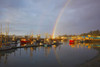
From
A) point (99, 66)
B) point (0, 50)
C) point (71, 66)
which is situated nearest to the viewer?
point (99, 66)

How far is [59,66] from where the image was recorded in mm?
20766

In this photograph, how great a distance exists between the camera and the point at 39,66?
68.6 feet

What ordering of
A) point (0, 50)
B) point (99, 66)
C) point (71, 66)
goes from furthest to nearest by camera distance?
point (0, 50)
point (71, 66)
point (99, 66)

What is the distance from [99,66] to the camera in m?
18.2

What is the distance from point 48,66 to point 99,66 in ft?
36.1

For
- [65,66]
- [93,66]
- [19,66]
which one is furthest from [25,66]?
[93,66]

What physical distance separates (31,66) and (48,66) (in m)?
4.04

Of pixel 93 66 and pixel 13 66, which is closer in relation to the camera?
pixel 93 66

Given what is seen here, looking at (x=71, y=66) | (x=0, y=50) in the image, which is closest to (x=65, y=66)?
(x=71, y=66)

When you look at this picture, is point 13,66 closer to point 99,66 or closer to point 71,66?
point 71,66

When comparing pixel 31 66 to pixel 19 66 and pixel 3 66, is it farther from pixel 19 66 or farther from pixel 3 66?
pixel 3 66

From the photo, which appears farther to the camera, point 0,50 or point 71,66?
point 0,50

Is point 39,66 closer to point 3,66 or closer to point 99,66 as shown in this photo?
point 3,66

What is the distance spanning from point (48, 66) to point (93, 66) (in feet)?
32.4
